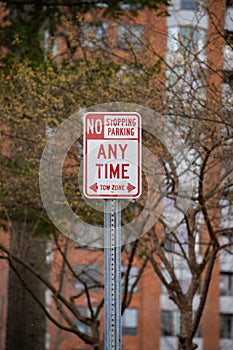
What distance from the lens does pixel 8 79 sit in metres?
11.2

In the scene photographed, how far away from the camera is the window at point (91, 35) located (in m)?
11.0

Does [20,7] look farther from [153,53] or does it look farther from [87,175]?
[87,175]

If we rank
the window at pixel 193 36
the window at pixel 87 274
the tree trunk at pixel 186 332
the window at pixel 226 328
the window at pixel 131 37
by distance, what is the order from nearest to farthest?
the window at pixel 193 36
the window at pixel 131 37
the tree trunk at pixel 186 332
the window at pixel 87 274
the window at pixel 226 328

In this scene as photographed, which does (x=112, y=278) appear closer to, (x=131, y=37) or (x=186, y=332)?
(x=186, y=332)

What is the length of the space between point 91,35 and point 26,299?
6.00 m

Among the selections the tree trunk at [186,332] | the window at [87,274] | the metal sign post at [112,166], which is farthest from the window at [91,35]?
the metal sign post at [112,166]

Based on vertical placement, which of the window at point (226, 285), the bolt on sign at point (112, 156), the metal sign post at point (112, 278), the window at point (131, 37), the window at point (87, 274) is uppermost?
the window at point (131, 37)

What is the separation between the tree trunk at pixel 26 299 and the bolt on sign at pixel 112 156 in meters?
9.50

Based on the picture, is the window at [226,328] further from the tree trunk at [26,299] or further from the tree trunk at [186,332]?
the tree trunk at [186,332]

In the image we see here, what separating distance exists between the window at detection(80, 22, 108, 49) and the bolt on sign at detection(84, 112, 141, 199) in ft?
19.0

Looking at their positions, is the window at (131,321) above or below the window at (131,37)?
below

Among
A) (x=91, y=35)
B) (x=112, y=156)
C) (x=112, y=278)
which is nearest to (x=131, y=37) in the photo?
(x=91, y=35)

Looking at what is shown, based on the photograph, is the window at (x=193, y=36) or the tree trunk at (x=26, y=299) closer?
the window at (x=193, y=36)

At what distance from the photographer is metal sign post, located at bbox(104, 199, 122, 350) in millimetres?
4871
